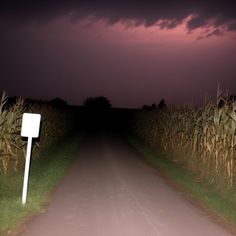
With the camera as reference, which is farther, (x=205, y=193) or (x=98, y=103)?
(x=98, y=103)

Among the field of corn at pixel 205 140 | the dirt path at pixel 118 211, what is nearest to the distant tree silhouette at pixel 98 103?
the field of corn at pixel 205 140

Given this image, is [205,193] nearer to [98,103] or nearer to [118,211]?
[118,211]

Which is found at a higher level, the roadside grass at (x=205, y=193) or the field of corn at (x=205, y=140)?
the field of corn at (x=205, y=140)

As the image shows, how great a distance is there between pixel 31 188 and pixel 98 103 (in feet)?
452

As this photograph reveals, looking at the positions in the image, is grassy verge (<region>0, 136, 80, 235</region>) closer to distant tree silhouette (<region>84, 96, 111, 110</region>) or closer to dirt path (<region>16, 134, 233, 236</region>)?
dirt path (<region>16, 134, 233, 236</region>)

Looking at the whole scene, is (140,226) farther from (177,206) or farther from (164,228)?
(177,206)

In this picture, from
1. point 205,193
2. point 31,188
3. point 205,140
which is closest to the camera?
point 31,188

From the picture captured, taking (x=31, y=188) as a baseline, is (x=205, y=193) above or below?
above

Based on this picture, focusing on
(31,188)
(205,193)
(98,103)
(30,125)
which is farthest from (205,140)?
(98,103)

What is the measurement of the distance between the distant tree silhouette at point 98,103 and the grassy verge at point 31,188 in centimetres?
12716

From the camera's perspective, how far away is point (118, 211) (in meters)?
10.1

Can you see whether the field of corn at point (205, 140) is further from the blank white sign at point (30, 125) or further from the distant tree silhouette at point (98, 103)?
the distant tree silhouette at point (98, 103)

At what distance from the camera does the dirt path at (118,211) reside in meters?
8.48

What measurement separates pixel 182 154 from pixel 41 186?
969cm
